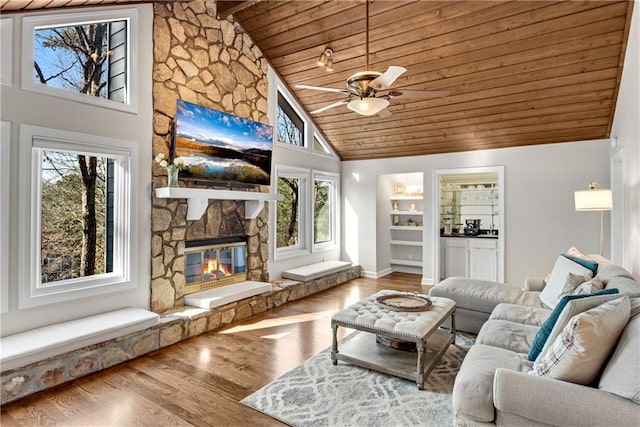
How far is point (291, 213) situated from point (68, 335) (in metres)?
3.89

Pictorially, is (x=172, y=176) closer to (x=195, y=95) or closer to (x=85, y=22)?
(x=195, y=95)

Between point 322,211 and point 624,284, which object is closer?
point 624,284

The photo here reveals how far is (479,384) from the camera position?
1.89m

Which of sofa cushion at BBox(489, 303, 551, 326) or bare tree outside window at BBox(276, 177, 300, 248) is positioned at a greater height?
bare tree outside window at BBox(276, 177, 300, 248)

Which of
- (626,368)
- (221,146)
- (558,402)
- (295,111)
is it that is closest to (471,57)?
(295,111)

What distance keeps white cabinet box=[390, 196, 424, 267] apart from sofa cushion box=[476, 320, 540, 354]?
15.0 feet

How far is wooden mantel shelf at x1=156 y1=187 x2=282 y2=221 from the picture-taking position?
12.8 feet

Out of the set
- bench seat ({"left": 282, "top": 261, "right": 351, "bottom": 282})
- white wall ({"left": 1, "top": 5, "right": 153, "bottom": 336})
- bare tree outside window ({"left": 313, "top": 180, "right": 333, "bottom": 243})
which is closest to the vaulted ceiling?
white wall ({"left": 1, "top": 5, "right": 153, "bottom": 336})

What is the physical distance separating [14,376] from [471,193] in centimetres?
719

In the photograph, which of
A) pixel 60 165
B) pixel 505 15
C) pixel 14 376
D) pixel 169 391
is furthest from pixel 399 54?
pixel 14 376

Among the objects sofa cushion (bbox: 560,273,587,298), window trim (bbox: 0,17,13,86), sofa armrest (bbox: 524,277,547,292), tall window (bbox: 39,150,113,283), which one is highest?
window trim (bbox: 0,17,13,86)

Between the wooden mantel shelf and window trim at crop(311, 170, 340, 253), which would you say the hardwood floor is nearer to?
the wooden mantel shelf

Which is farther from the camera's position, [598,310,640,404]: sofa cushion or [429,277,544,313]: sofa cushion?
[429,277,544,313]: sofa cushion

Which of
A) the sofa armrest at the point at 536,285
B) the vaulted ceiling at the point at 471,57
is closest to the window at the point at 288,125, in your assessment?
the vaulted ceiling at the point at 471,57
